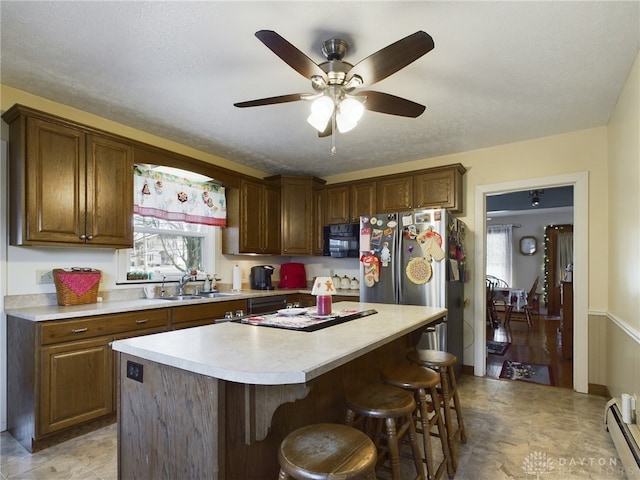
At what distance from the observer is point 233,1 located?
1.64m

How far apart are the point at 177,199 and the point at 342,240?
6.54 feet

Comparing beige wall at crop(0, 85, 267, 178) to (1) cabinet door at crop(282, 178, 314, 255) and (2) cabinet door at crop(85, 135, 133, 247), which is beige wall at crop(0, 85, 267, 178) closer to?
(2) cabinet door at crop(85, 135, 133, 247)

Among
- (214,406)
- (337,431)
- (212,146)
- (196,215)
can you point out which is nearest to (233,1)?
(214,406)

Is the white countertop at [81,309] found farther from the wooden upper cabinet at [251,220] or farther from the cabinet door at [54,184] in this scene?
the wooden upper cabinet at [251,220]

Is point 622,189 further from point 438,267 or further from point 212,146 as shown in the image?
point 212,146

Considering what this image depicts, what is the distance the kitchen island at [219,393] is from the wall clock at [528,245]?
320 inches

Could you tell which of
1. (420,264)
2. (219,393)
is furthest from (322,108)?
(420,264)

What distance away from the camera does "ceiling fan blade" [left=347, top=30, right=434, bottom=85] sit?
4.63 ft

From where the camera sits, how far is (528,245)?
840 cm

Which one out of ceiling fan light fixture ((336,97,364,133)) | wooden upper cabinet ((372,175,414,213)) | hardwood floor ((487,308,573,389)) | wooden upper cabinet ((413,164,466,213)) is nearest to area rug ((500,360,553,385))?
hardwood floor ((487,308,573,389))

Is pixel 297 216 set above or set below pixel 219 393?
above

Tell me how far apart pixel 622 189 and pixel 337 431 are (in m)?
2.64

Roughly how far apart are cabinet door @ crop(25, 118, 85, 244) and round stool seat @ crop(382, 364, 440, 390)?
7.76ft

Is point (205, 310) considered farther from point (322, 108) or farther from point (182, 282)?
point (322, 108)
